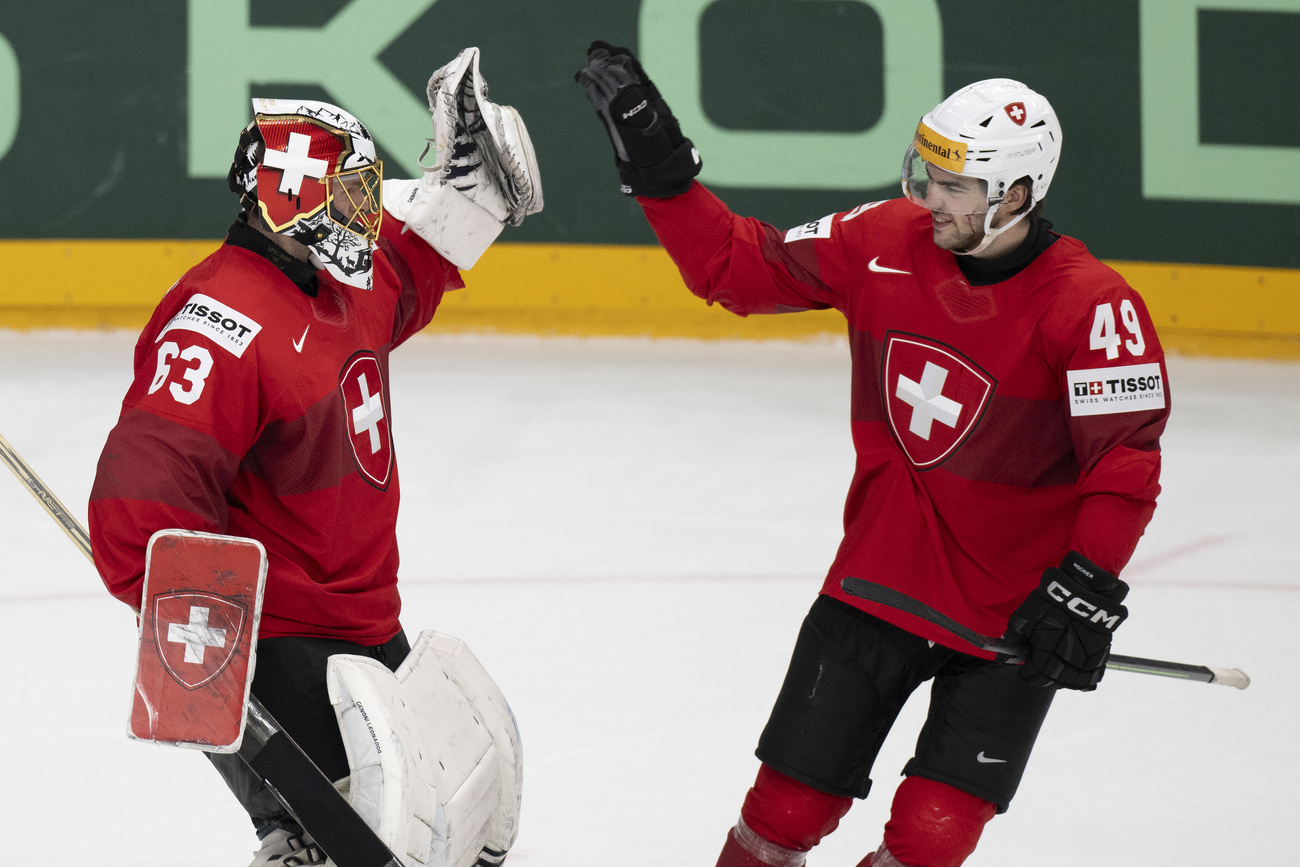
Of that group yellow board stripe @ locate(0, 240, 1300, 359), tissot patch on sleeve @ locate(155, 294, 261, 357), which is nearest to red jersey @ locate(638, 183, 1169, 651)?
tissot patch on sleeve @ locate(155, 294, 261, 357)

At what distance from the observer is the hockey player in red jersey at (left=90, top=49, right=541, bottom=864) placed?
194cm

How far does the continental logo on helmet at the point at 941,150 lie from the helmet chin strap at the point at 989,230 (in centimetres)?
7

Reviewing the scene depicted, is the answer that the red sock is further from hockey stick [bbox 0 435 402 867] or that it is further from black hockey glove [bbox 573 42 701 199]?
black hockey glove [bbox 573 42 701 199]

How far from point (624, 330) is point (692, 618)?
2.99m

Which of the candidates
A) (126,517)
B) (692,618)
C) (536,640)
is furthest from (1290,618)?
(126,517)

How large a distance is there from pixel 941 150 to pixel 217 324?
102 cm

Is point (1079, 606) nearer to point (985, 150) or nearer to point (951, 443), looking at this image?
point (951, 443)

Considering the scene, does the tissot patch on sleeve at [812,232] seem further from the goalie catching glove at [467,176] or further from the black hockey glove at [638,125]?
the goalie catching glove at [467,176]

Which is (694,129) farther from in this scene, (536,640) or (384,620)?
(384,620)

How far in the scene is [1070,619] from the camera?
2131mm

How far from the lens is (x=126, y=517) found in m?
1.89

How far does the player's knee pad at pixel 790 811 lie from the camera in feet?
7.68

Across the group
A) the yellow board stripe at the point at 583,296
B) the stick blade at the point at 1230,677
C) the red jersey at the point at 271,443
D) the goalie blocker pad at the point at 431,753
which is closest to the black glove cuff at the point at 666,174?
the red jersey at the point at 271,443

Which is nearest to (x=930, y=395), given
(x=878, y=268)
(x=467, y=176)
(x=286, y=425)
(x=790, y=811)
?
(x=878, y=268)
